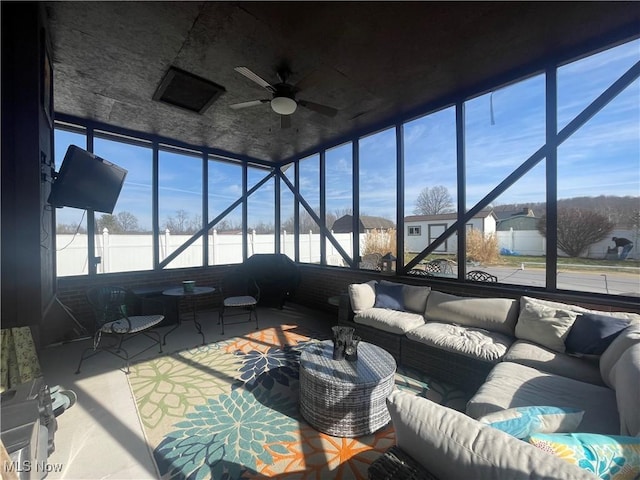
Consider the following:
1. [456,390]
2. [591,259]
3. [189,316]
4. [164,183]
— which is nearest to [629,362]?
[456,390]

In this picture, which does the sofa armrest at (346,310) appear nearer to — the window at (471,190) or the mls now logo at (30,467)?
the window at (471,190)

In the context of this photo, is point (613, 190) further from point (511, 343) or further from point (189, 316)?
point (189, 316)

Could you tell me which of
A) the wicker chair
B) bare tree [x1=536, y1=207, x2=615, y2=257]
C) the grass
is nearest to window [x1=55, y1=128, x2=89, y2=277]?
the wicker chair

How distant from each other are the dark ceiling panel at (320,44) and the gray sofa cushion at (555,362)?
2783mm

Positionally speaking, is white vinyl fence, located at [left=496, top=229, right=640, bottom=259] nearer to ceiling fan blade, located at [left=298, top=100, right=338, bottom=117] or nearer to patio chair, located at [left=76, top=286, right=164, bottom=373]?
ceiling fan blade, located at [left=298, top=100, right=338, bottom=117]

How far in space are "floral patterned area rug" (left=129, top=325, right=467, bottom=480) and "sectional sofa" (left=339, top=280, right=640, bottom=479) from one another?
50 cm

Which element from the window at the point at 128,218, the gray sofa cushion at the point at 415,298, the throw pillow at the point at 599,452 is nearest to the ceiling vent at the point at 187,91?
the window at the point at 128,218

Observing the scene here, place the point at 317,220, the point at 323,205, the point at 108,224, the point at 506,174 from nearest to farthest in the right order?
the point at 506,174 < the point at 108,224 < the point at 323,205 < the point at 317,220

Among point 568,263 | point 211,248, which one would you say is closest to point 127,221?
point 211,248

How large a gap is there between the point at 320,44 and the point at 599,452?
317 centimetres

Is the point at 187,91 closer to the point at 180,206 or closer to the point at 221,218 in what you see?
the point at 180,206

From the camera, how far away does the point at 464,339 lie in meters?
2.56

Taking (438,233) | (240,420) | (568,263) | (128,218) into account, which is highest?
(128,218)

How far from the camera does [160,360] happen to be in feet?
10.5
